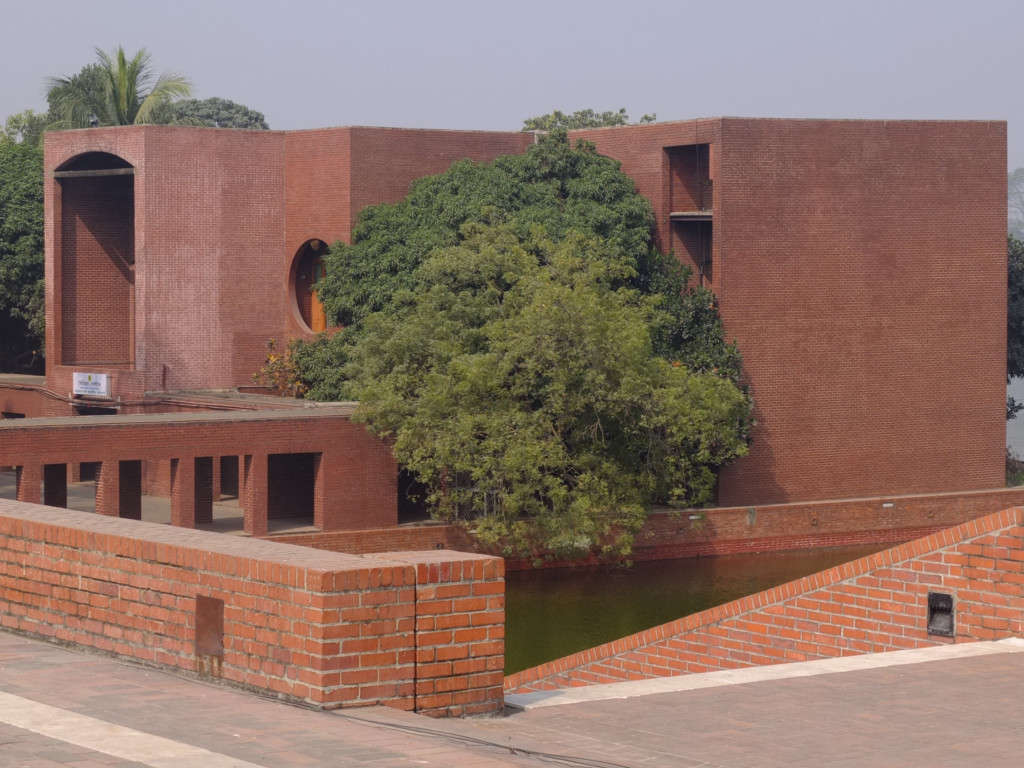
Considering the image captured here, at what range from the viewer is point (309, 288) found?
39125 mm

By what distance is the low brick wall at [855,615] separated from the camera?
11.7 metres

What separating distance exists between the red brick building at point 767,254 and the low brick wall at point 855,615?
22.5 metres

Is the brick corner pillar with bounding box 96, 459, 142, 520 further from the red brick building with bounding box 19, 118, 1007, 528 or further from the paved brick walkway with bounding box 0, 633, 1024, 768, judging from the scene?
the paved brick walkway with bounding box 0, 633, 1024, 768

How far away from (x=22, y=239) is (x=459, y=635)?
40.2m

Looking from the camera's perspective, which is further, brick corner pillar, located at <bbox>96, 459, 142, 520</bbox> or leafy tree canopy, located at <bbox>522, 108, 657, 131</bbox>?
leafy tree canopy, located at <bbox>522, 108, 657, 131</bbox>

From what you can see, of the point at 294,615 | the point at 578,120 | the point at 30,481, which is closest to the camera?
→ the point at 294,615

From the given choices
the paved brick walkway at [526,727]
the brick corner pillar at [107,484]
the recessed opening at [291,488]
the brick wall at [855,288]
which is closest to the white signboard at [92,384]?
the recessed opening at [291,488]

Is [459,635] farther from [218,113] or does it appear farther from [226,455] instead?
[218,113]

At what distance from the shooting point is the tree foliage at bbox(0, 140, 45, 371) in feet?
148

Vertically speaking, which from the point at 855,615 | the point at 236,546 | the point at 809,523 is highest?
the point at 236,546

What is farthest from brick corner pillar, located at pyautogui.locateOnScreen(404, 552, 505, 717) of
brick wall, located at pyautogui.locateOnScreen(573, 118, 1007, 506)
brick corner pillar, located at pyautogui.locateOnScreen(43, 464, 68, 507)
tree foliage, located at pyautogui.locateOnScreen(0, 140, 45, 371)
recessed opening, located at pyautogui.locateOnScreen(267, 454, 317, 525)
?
tree foliage, located at pyautogui.locateOnScreen(0, 140, 45, 371)

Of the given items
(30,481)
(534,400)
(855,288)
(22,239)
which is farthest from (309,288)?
(855,288)

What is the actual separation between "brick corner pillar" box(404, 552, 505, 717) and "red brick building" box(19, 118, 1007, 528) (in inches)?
1131

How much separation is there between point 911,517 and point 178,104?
59.4m
